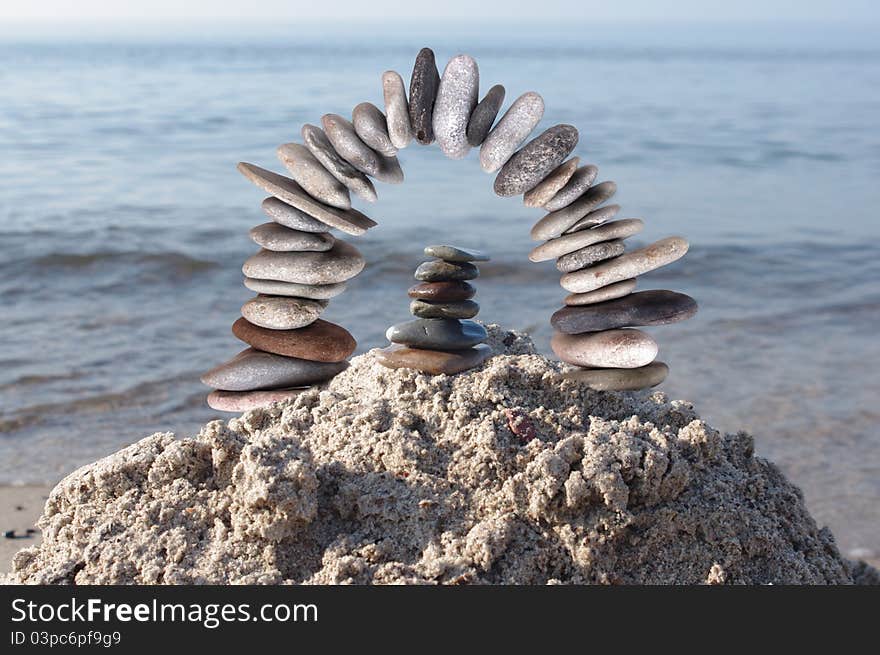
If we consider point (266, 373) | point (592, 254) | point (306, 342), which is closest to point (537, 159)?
point (592, 254)

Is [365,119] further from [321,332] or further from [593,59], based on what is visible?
[593,59]

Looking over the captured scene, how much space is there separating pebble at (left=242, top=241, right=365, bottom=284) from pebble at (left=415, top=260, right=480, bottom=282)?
0.63ft

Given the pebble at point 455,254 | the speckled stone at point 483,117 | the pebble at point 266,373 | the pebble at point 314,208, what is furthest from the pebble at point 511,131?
the pebble at point 266,373

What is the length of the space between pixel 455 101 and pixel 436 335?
0.63 m

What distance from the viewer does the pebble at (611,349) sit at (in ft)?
8.67

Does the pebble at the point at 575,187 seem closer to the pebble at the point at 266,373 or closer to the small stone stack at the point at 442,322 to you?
the small stone stack at the point at 442,322

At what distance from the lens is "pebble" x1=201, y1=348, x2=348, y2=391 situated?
279 cm

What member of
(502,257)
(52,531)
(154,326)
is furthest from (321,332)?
(502,257)

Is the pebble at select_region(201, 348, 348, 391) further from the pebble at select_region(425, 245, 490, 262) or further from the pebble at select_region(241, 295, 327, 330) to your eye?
the pebble at select_region(425, 245, 490, 262)

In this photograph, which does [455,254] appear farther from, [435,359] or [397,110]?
[397,110]

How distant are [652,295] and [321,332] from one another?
0.94 metres

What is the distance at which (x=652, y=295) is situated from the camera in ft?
9.02

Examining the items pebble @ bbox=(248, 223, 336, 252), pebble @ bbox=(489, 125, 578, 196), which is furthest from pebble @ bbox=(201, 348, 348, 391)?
pebble @ bbox=(489, 125, 578, 196)

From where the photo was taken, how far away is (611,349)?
267 cm
